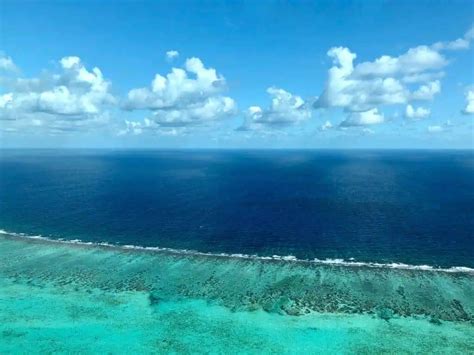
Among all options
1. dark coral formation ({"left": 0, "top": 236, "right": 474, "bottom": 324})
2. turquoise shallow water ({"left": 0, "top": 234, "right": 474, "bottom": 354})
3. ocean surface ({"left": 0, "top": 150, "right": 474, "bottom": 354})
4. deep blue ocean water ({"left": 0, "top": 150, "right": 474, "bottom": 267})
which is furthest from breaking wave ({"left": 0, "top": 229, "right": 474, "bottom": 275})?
deep blue ocean water ({"left": 0, "top": 150, "right": 474, "bottom": 267})

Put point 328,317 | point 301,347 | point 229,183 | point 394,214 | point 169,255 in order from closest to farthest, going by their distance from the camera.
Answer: point 301,347 → point 328,317 → point 169,255 → point 394,214 → point 229,183

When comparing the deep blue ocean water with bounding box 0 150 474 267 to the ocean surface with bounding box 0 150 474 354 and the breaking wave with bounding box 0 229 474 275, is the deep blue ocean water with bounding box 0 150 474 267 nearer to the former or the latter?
the ocean surface with bounding box 0 150 474 354

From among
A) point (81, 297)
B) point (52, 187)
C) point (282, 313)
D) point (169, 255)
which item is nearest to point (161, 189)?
point (52, 187)

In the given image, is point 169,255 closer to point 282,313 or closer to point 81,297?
point 81,297

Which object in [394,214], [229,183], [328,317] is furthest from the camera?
[229,183]

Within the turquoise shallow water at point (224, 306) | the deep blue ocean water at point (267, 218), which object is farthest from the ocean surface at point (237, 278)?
the deep blue ocean water at point (267, 218)

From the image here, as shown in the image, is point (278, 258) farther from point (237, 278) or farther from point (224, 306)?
point (224, 306)

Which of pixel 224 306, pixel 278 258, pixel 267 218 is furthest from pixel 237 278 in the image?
pixel 267 218
